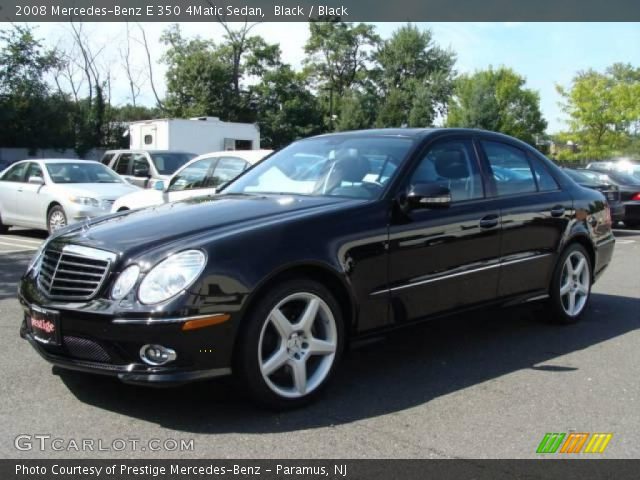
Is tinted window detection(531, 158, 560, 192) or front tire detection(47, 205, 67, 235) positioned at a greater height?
tinted window detection(531, 158, 560, 192)

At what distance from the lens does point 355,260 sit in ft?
13.8

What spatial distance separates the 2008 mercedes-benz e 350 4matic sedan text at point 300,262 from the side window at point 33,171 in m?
8.23

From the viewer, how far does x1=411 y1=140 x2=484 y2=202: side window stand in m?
4.88

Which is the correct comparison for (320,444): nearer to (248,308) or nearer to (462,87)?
(248,308)

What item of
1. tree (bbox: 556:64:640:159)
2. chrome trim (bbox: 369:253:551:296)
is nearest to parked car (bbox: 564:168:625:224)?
chrome trim (bbox: 369:253:551:296)

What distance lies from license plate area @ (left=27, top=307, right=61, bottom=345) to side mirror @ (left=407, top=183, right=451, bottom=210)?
2.24 m

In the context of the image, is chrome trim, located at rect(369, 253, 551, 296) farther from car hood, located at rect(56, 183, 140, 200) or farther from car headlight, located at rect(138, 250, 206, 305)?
car hood, located at rect(56, 183, 140, 200)

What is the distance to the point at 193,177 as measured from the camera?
10070mm

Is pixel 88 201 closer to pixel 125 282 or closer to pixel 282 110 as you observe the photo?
pixel 125 282

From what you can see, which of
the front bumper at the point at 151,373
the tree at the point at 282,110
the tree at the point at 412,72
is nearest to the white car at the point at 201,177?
the front bumper at the point at 151,373

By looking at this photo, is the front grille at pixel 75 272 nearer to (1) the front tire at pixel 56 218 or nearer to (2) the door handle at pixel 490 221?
(2) the door handle at pixel 490 221

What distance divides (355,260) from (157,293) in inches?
48.2

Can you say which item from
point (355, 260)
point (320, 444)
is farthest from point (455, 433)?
point (355, 260)

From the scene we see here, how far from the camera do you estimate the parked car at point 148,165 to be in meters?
15.4
